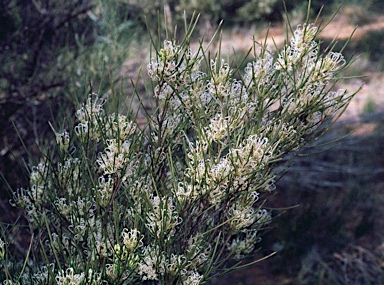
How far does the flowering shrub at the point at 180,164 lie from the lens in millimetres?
1473

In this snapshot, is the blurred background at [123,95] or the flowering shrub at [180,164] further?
the blurred background at [123,95]

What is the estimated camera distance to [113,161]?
1.53 meters

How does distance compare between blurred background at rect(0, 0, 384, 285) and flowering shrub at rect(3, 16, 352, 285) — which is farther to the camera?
blurred background at rect(0, 0, 384, 285)

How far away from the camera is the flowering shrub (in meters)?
1.47

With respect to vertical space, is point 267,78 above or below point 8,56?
above

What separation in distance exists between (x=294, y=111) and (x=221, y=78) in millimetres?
270

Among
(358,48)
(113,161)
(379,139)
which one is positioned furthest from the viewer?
(358,48)

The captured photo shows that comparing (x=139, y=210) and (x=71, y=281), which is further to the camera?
(x=139, y=210)

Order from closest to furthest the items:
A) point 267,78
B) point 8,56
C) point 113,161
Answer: point 113,161, point 267,78, point 8,56

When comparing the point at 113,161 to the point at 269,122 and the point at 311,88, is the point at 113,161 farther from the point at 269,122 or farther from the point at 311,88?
the point at 311,88

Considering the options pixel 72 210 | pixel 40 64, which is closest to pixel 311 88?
pixel 72 210

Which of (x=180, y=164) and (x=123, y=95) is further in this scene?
(x=123, y=95)

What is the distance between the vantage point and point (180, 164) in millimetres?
1663

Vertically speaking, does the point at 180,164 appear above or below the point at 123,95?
above
